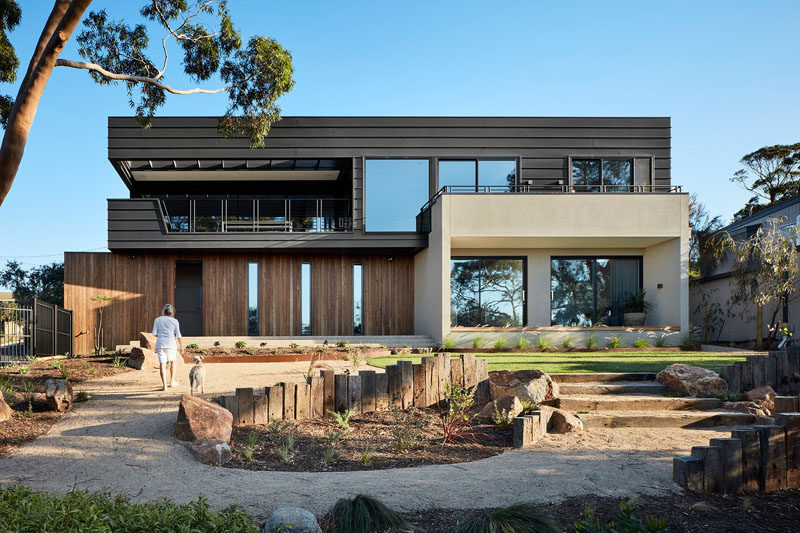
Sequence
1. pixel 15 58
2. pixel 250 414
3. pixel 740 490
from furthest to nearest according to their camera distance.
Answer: pixel 15 58, pixel 250 414, pixel 740 490

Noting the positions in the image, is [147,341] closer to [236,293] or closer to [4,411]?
[236,293]

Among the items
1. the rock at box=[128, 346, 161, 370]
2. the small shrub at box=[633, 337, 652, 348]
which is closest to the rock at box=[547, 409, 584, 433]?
the rock at box=[128, 346, 161, 370]

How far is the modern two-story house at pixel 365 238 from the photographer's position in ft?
60.6

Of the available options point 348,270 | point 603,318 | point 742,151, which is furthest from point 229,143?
point 742,151

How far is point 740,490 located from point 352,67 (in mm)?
10377

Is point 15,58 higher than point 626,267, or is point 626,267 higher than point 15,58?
point 15,58

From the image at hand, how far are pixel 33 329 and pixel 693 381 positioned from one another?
13885mm

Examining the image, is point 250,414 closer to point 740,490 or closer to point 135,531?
point 135,531

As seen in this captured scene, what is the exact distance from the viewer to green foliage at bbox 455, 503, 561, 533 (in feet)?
12.5

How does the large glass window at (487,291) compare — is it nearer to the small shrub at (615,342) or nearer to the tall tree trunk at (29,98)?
the small shrub at (615,342)

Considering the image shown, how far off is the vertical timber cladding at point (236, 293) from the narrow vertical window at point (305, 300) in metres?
0.14

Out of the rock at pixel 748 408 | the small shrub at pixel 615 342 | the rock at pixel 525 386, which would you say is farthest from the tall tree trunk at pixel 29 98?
the small shrub at pixel 615 342

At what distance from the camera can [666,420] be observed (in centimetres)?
763

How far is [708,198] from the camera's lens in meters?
31.0
